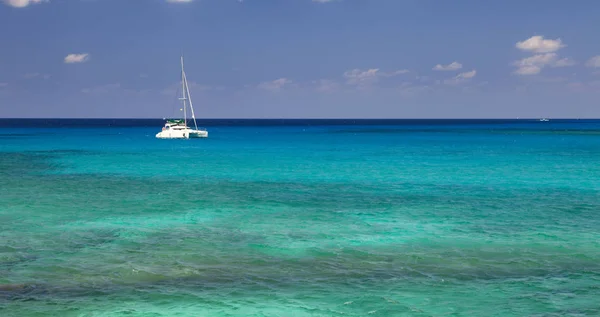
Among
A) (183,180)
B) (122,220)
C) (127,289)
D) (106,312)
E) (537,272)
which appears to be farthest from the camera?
(183,180)

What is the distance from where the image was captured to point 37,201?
3075 centimetres

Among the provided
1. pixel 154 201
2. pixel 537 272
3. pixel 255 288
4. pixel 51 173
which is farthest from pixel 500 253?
pixel 51 173

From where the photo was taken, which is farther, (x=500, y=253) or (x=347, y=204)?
(x=347, y=204)

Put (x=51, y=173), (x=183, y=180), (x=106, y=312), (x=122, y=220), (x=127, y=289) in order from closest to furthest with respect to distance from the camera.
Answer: (x=106, y=312), (x=127, y=289), (x=122, y=220), (x=183, y=180), (x=51, y=173)

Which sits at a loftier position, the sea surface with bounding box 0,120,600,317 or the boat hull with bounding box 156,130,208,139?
the boat hull with bounding box 156,130,208,139

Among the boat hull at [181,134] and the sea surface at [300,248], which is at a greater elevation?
the boat hull at [181,134]

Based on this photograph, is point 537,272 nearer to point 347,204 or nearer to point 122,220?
point 347,204

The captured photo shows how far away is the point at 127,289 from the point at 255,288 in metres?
3.33

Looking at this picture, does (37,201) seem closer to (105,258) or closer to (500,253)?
(105,258)

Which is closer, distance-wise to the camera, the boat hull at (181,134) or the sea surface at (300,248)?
the sea surface at (300,248)

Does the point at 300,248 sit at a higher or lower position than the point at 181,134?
lower

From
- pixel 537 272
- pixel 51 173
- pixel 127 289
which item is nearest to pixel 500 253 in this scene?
pixel 537 272

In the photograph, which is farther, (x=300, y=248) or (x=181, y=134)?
(x=181, y=134)

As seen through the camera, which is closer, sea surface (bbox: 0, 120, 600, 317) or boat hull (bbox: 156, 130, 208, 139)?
sea surface (bbox: 0, 120, 600, 317)
